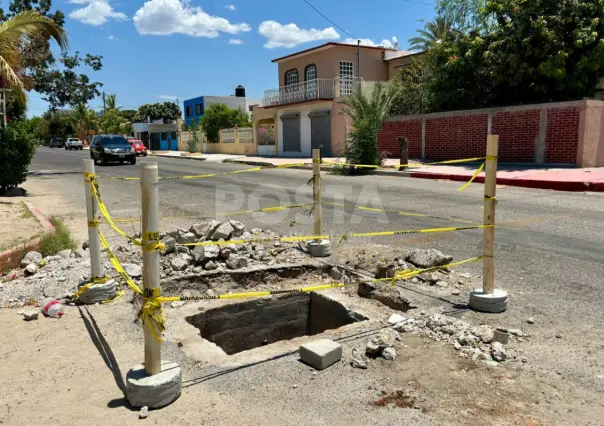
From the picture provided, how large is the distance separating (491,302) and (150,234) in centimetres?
295

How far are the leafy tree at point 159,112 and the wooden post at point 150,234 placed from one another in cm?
7863

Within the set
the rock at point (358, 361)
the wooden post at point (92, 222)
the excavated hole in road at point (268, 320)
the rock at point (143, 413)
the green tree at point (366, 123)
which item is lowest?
the excavated hole in road at point (268, 320)

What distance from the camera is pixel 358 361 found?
3.49 metres

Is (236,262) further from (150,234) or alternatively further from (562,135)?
(562,135)

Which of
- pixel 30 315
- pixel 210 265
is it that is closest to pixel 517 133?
pixel 210 265

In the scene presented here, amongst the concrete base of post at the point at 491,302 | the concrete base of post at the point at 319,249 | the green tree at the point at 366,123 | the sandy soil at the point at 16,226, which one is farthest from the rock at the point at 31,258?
the green tree at the point at 366,123

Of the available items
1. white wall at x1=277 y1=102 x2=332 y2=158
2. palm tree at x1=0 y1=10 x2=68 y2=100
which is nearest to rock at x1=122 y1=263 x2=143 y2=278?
palm tree at x1=0 y1=10 x2=68 y2=100

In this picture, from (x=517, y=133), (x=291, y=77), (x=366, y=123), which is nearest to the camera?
(x=517, y=133)

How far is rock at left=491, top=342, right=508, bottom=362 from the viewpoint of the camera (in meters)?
3.48

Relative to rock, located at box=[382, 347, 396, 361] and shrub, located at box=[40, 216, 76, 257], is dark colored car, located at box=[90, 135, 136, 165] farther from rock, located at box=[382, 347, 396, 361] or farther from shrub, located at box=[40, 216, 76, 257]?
rock, located at box=[382, 347, 396, 361]

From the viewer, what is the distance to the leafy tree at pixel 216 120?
44.3 meters

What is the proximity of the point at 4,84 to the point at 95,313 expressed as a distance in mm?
11464

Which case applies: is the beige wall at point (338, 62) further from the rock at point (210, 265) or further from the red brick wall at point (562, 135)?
the rock at point (210, 265)

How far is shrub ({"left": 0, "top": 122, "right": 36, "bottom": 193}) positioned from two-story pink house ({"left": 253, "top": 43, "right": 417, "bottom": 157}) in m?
17.9
